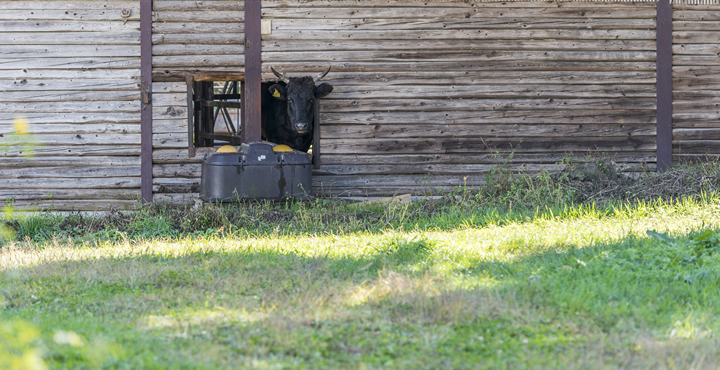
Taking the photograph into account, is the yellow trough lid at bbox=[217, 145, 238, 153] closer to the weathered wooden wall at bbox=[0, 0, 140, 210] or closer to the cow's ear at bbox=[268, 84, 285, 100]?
the cow's ear at bbox=[268, 84, 285, 100]

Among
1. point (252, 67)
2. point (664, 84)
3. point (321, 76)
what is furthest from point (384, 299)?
point (664, 84)

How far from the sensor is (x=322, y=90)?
30.5 ft

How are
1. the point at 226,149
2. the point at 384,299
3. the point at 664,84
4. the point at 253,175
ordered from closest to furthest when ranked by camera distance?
the point at 384,299, the point at 253,175, the point at 226,149, the point at 664,84

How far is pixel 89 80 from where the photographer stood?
943cm

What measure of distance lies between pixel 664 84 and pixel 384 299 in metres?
7.96

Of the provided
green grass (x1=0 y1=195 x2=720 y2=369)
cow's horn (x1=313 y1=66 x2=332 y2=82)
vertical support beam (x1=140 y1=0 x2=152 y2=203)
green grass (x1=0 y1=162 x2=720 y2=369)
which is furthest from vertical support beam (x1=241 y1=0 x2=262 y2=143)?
green grass (x1=0 y1=195 x2=720 y2=369)

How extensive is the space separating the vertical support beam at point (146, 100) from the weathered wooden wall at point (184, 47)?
8cm

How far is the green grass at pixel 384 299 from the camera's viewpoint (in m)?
3.05

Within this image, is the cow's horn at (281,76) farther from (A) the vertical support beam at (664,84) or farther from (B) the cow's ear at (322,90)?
(A) the vertical support beam at (664,84)

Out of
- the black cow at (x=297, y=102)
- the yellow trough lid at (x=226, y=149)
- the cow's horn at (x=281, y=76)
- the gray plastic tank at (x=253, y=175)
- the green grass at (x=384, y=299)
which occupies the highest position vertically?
the cow's horn at (x=281, y=76)

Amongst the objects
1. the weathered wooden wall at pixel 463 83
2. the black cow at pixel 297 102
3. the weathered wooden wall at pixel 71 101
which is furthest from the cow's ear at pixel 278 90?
the weathered wooden wall at pixel 71 101

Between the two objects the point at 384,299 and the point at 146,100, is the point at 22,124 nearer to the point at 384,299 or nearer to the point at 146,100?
the point at 146,100

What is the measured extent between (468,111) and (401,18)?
1783 mm

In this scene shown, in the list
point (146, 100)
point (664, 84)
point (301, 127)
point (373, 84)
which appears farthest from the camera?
point (664, 84)
